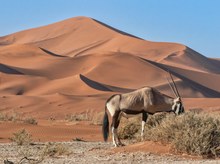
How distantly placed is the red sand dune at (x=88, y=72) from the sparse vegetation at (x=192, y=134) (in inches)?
996

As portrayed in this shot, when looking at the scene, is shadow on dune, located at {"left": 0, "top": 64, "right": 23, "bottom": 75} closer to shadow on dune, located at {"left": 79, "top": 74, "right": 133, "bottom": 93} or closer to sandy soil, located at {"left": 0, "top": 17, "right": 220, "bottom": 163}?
sandy soil, located at {"left": 0, "top": 17, "right": 220, "bottom": 163}

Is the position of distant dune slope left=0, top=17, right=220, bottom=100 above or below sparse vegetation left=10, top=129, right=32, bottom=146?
above

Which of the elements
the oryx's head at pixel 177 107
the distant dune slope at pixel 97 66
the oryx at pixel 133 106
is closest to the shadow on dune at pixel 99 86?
the distant dune slope at pixel 97 66

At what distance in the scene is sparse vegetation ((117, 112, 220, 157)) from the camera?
14750 millimetres

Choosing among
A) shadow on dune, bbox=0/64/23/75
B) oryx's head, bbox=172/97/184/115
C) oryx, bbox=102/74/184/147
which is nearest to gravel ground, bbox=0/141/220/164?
oryx, bbox=102/74/184/147

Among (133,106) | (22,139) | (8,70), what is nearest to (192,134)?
(133,106)

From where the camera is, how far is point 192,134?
14.8 meters

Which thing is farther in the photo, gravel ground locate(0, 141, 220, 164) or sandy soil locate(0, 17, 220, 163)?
sandy soil locate(0, 17, 220, 163)

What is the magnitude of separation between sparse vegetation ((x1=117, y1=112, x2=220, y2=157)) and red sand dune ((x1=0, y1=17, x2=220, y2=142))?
2530 cm

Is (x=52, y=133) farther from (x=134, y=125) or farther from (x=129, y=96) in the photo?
(x=129, y=96)

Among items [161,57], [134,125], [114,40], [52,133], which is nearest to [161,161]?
[134,125]

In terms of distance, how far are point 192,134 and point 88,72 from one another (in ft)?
205

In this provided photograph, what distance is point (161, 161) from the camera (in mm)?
13828

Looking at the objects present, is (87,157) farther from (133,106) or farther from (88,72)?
(88,72)
